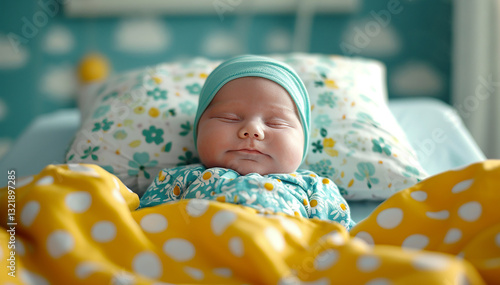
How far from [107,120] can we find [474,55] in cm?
187

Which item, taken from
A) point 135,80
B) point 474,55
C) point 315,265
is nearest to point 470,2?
point 474,55

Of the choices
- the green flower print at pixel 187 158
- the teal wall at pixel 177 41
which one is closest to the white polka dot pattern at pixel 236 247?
the green flower print at pixel 187 158

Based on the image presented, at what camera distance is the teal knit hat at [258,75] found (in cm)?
128

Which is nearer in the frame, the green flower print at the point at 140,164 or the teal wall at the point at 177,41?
the green flower print at the point at 140,164

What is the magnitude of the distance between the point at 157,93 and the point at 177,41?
4.10ft

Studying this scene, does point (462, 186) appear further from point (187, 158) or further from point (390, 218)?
point (187, 158)

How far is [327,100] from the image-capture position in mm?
1535

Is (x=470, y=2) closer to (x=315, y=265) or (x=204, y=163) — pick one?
(x=204, y=163)

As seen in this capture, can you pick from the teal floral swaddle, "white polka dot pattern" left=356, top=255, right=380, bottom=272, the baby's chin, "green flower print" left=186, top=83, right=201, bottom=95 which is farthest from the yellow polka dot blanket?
"green flower print" left=186, top=83, right=201, bottom=95

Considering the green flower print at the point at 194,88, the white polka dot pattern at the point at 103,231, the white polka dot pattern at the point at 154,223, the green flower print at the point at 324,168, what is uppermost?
the green flower print at the point at 194,88

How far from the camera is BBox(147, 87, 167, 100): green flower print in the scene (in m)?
1.53

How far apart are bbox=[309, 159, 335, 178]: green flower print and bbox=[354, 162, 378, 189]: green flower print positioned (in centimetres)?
7

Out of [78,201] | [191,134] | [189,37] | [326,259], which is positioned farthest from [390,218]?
[189,37]

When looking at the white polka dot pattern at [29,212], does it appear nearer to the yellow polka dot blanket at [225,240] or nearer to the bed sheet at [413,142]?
the yellow polka dot blanket at [225,240]
